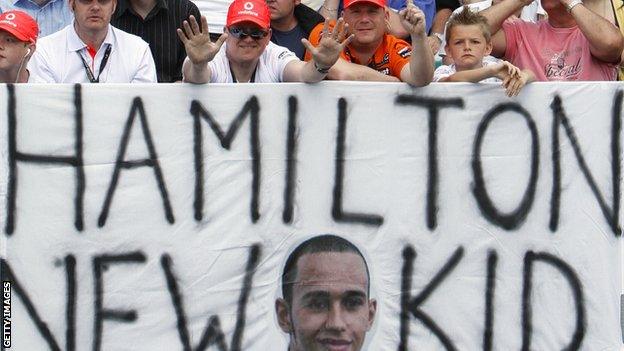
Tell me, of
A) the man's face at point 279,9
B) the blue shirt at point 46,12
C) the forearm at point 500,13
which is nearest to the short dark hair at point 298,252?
the forearm at point 500,13

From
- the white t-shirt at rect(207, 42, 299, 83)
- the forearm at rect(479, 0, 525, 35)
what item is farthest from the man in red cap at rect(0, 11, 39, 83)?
the forearm at rect(479, 0, 525, 35)

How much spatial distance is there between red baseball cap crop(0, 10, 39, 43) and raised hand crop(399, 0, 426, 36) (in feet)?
6.21

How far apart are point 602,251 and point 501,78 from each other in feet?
3.31

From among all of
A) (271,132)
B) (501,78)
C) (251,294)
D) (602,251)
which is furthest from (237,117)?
(602,251)

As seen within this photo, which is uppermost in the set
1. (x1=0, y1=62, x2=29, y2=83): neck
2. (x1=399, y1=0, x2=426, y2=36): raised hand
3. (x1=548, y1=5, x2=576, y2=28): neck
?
(x1=548, y1=5, x2=576, y2=28): neck

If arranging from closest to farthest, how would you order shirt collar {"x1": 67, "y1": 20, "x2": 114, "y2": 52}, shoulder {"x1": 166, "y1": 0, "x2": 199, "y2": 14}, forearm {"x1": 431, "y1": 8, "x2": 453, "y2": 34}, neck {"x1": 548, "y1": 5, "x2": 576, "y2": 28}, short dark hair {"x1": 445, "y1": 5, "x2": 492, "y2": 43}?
1. shirt collar {"x1": 67, "y1": 20, "x2": 114, "y2": 52}
2. short dark hair {"x1": 445, "y1": 5, "x2": 492, "y2": 43}
3. neck {"x1": 548, "y1": 5, "x2": 576, "y2": 28}
4. shoulder {"x1": 166, "y1": 0, "x2": 199, "y2": 14}
5. forearm {"x1": 431, "y1": 8, "x2": 453, "y2": 34}

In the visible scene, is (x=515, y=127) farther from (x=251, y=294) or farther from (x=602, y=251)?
(x=251, y=294)

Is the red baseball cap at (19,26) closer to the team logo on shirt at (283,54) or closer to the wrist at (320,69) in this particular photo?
the team logo on shirt at (283,54)

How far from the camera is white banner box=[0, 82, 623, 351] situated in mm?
6719

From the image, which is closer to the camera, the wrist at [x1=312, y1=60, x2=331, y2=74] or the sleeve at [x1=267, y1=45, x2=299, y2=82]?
the wrist at [x1=312, y1=60, x2=331, y2=74]

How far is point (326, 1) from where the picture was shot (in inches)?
347

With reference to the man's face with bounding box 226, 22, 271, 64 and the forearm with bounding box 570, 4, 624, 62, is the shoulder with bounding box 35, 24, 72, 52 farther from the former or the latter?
the forearm with bounding box 570, 4, 624, 62

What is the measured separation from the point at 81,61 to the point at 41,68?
0.21 meters

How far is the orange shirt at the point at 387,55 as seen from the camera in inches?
299
